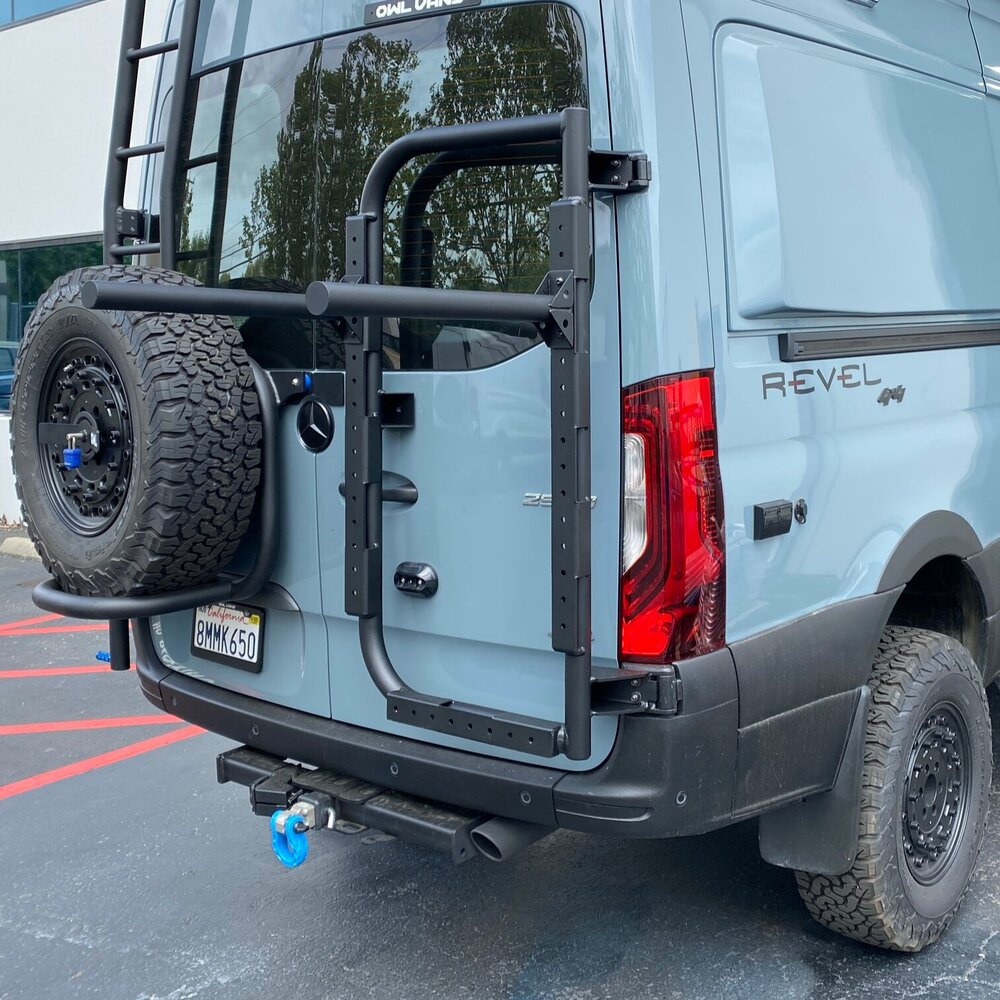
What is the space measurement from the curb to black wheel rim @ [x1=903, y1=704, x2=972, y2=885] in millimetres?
7969

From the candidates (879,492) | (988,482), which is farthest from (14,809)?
(988,482)

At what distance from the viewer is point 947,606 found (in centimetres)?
357

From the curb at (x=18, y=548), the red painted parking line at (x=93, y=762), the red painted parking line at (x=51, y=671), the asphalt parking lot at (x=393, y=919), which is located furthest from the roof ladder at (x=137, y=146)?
the curb at (x=18, y=548)

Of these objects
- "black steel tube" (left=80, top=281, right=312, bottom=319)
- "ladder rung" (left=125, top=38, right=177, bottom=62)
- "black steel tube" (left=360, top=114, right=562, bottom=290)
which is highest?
"ladder rung" (left=125, top=38, right=177, bottom=62)

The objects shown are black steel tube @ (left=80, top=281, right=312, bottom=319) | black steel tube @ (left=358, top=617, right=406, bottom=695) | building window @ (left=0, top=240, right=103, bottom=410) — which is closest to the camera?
black steel tube @ (left=80, top=281, right=312, bottom=319)

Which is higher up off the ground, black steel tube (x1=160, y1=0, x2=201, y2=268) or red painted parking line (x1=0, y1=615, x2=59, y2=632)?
black steel tube (x1=160, y1=0, x2=201, y2=268)

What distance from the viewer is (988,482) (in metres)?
3.51

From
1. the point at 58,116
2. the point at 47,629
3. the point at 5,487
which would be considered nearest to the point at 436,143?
the point at 47,629

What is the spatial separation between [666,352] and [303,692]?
53.0 inches

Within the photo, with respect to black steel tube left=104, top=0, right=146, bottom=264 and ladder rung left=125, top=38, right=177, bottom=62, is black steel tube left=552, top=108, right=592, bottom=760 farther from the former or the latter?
black steel tube left=104, top=0, right=146, bottom=264

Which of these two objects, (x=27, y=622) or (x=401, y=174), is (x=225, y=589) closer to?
(x=401, y=174)

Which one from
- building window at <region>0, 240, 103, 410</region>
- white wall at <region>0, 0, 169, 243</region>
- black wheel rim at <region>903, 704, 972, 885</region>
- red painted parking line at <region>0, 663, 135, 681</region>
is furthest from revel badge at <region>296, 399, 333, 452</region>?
building window at <region>0, 240, 103, 410</region>

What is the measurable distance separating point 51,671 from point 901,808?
465cm

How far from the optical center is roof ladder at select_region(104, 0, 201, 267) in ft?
10.5
